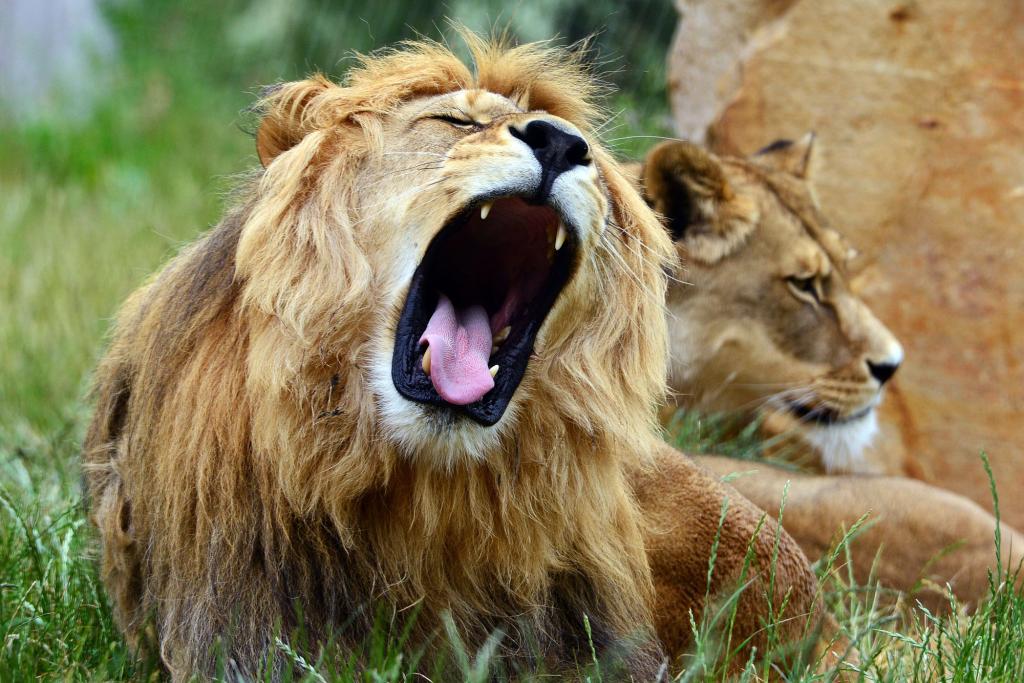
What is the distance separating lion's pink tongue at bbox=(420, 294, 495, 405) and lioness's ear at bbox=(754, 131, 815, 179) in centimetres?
261

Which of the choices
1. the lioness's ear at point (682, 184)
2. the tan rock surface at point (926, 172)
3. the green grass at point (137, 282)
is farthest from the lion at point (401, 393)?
the tan rock surface at point (926, 172)

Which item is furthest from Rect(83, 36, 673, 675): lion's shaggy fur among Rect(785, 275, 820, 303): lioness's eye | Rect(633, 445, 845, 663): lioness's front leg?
Rect(785, 275, 820, 303): lioness's eye

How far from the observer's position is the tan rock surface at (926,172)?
15.8 feet

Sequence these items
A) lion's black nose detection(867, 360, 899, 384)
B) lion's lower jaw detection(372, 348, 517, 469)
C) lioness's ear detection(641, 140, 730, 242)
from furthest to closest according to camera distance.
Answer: lion's black nose detection(867, 360, 899, 384), lioness's ear detection(641, 140, 730, 242), lion's lower jaw detection(372, 348, 517, 469)

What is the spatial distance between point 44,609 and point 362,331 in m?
1.12

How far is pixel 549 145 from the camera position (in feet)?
8.13

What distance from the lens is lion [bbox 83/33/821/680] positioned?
8.10 ft

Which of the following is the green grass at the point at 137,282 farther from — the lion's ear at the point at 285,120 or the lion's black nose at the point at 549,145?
the lion's black nose at the point at 549,145

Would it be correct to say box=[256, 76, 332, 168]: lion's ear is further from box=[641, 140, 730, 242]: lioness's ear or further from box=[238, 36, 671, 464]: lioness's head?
box=[641, 140, 730, 242]: lioness's ear

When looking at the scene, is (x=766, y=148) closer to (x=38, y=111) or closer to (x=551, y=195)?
(x=551, y=195)

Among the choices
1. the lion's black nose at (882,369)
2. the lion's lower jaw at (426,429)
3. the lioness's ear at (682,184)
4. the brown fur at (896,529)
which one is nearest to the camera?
the lion's lower jaw at (426,429)

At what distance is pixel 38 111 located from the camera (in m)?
9.86

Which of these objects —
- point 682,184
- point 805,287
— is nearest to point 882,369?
point 805,287

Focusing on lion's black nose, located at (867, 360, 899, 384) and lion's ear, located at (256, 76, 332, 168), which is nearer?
lion's ear, located at (256, 76, 332, 168)
